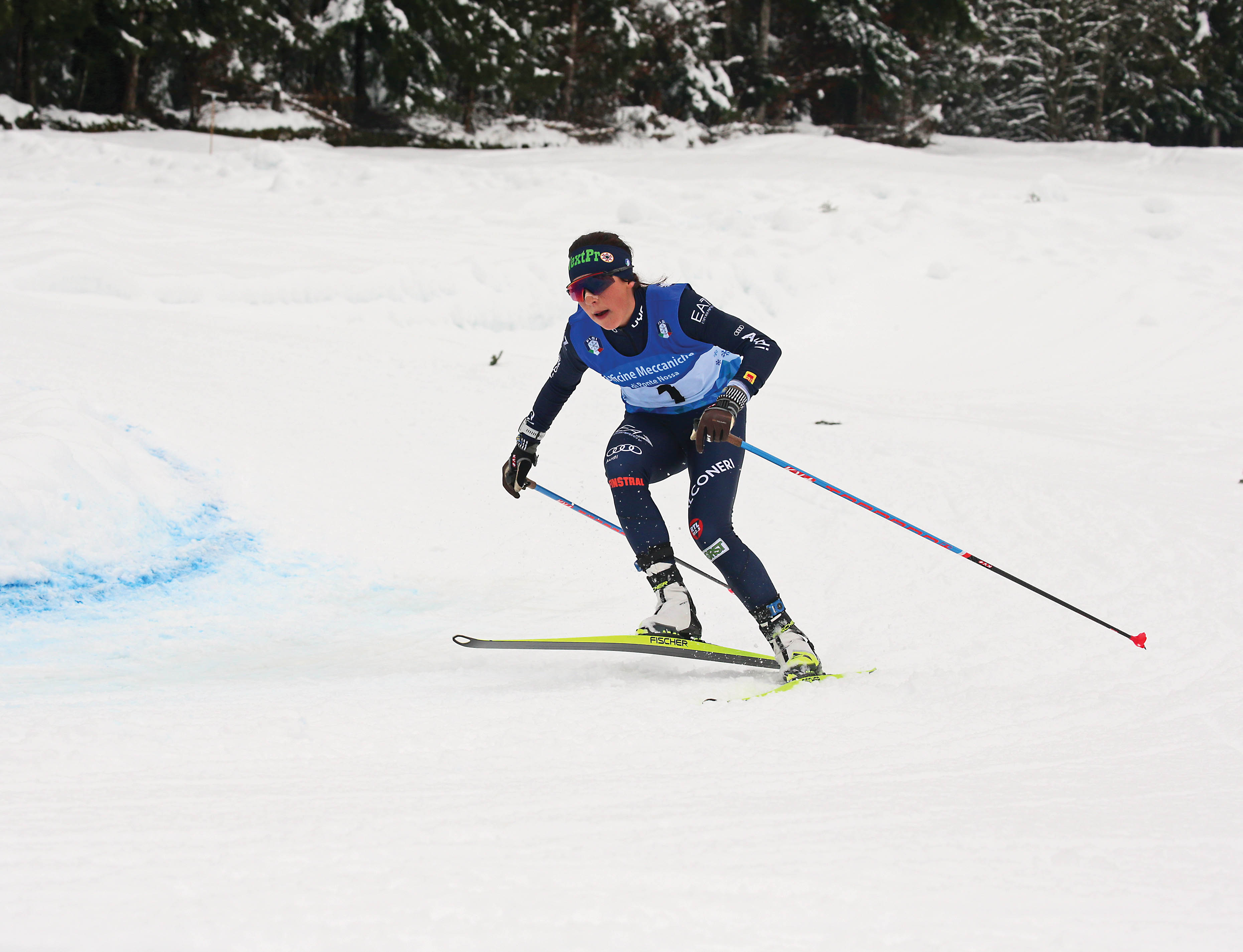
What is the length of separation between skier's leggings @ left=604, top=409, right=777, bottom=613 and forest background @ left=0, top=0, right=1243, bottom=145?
14.1 m

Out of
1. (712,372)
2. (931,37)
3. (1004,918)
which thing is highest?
(931,37)

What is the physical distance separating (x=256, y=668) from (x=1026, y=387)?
7699mm

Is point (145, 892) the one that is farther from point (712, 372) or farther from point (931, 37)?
point (931, 37)

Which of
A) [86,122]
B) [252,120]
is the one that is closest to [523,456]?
[86,122]

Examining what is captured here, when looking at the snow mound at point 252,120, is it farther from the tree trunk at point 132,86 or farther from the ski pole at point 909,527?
the ski pole at point 909,527

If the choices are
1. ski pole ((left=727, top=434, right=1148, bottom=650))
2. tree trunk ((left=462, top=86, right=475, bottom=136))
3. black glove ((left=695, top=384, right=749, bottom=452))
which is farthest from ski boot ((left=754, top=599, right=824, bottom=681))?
tree trunk ((left=462, top=86, right=475, bottom=136))

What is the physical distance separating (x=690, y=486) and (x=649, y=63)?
20157 mm

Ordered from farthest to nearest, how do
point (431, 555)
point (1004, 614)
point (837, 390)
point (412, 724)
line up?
1. point (837, 390)
2. point (431, 555)
3. point (1004, 614)
4. point (412, 724)

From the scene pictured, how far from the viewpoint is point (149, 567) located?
479 cm

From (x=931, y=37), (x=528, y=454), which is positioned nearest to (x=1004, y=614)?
(x=528, y=454)

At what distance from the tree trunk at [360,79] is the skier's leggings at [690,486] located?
16942 millimetres

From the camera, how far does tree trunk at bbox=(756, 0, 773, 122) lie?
22.3 m

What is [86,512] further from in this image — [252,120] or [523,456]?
[252,120]

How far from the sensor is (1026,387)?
9.14 metres
